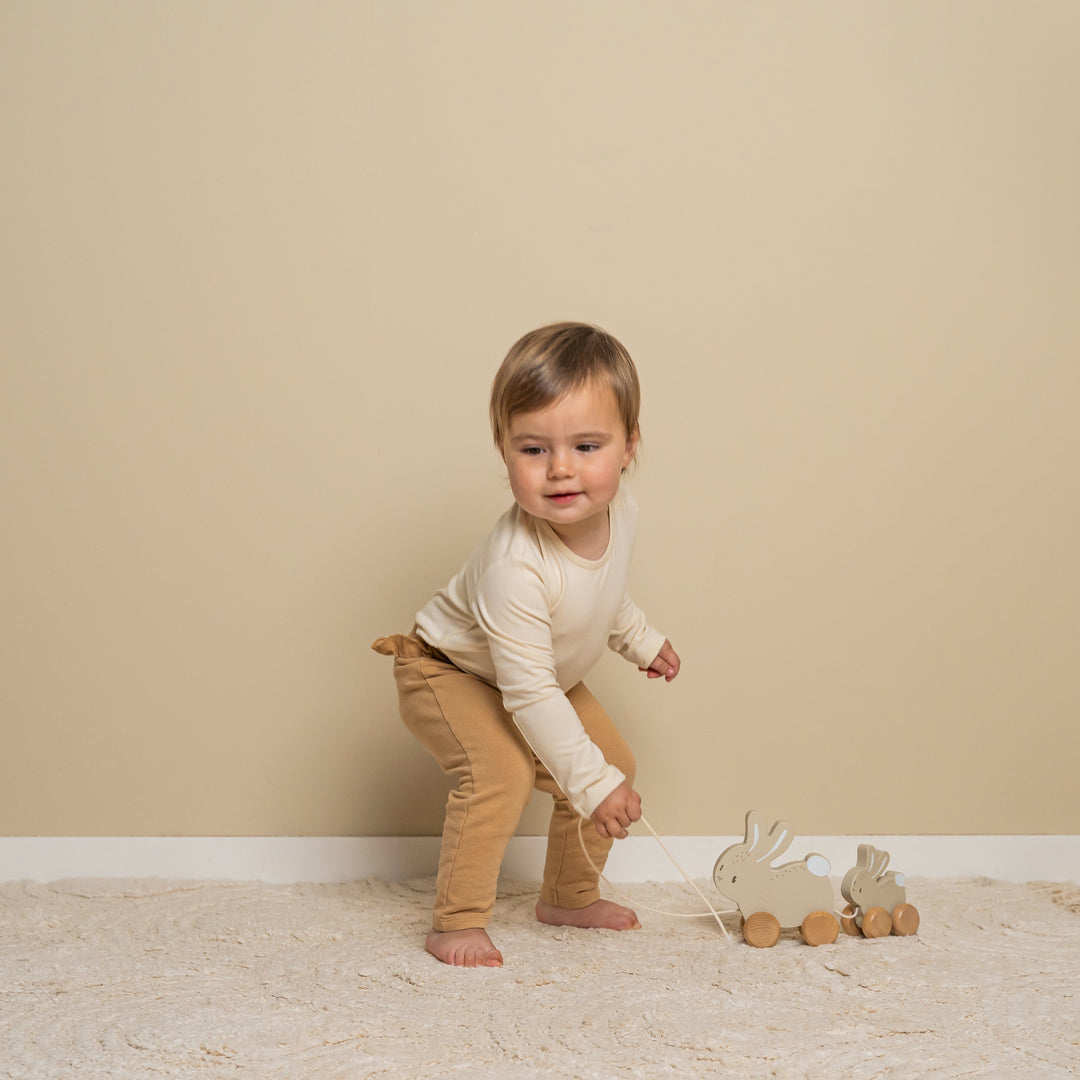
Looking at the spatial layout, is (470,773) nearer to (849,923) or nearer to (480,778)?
(480,778)

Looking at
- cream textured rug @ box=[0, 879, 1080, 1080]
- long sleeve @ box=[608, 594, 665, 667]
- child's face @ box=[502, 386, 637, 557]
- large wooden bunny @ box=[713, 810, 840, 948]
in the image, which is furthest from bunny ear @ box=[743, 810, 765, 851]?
child's face @ box=[502, 386, 637, 557]

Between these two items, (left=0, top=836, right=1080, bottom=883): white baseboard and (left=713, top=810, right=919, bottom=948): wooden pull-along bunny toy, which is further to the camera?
(left=0, top=836, right=1080, bottom=883): white baseboard

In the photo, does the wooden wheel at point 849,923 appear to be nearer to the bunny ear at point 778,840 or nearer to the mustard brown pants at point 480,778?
the bunny ear at point 778,840

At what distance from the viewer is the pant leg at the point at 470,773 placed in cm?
109

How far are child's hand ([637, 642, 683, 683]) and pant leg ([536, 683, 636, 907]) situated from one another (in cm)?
9

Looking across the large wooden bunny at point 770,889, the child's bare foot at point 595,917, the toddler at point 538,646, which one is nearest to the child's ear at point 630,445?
the toddler at point 538,646

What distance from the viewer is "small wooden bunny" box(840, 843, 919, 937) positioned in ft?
3.78

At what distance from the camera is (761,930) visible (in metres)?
1.12

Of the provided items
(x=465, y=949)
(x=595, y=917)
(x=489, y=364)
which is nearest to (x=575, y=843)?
(x=595, y=917)

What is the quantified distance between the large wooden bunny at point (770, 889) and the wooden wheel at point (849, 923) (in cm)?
4

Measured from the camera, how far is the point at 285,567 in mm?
1368

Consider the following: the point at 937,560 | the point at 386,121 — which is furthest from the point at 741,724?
the point at 386,121

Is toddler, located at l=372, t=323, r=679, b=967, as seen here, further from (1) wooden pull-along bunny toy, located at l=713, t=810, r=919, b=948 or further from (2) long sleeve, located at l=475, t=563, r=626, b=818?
(1) wooden pull-along bunny toy, located at l=713, t=810, r=919, b=948

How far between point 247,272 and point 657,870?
3.08 ft
